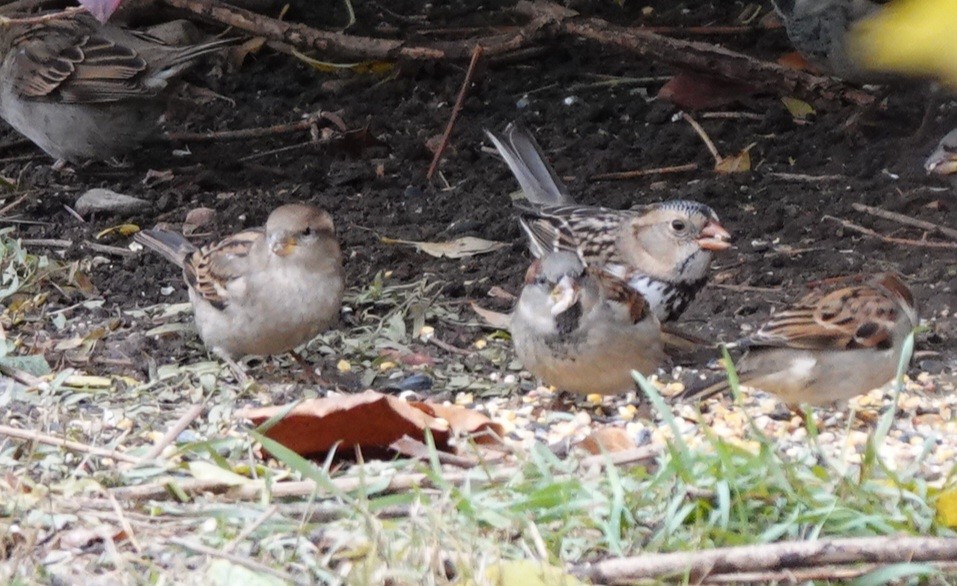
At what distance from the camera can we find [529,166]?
573cm

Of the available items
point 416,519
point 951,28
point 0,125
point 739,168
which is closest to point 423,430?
point 416,519

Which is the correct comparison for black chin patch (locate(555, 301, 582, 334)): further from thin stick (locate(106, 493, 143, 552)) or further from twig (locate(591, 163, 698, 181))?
twig (locate(591, 163, 698, 181))

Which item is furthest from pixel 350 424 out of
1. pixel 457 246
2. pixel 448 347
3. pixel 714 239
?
pixel 457 246

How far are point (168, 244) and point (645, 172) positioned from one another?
2.20 metres

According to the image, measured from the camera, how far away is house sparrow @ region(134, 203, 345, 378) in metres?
4.45

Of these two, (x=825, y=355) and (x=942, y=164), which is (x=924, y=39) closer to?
(x=825, y=355)

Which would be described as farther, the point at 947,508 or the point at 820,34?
the point at 820,34

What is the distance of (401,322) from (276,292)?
0.53 metres

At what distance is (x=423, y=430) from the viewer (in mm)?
3240

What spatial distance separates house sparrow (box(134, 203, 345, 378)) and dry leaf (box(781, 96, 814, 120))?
2.94m

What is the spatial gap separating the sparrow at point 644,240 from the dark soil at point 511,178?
16cm

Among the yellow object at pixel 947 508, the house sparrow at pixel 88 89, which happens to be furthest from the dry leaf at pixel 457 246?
the yellow object at pixel 947 508

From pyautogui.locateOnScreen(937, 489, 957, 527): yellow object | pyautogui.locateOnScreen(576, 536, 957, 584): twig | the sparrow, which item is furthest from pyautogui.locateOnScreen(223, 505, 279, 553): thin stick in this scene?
the sparrow

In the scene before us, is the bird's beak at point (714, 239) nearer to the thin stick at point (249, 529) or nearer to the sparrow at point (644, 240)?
the sparrow at point (644, 240)
